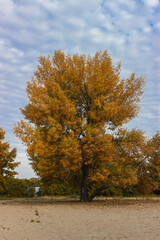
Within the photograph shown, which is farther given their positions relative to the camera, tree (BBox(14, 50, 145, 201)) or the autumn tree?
the autumn tree

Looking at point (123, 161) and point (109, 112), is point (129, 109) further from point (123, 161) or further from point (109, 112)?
point (123, 161)

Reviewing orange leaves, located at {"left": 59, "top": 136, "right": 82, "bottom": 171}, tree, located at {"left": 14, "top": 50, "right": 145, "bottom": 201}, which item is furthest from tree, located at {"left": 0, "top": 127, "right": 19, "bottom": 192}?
orange leaves, located at {"left": 59, "top": 136, "right": 82, "bottom": 171}

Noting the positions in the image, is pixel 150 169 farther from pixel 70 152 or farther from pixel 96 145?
pixel 70 152

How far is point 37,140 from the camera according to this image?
1475cm

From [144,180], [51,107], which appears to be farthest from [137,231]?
[144,180]

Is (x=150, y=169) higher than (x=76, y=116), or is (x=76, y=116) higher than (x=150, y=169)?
(x=76, y=116)

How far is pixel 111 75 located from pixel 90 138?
220 inches

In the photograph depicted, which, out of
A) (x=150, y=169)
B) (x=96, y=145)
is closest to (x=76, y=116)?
(x=96, y=145)

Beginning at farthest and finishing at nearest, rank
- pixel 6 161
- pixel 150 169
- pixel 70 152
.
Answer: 1. pixel 6 161
2. pixel 150 169
3. pixel 70 152

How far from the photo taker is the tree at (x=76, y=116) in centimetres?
1477

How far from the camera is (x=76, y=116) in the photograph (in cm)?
1641

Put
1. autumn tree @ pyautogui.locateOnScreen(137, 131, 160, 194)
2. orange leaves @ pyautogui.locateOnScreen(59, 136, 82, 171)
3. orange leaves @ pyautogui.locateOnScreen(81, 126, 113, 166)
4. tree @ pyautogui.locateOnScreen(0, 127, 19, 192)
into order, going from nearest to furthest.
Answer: orange leaves @ pyautogui.locateOnScreen(59, 136, 82, 171) → orange leaves @ pyautogui.locateOnScreen(81, 126, 113, 166) → autumn tree @ pyautogui.locateOnScreen(137, 131, 160, 194) → tree @ pyautogui.locateOnScreen(0, 127, 19, 192)

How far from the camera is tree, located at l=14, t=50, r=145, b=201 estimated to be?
1477 cm

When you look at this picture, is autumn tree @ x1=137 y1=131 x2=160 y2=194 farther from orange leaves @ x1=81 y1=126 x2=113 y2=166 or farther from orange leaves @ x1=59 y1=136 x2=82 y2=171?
orange leaves @ x1=59 y1=136 x2=82 y2=171
